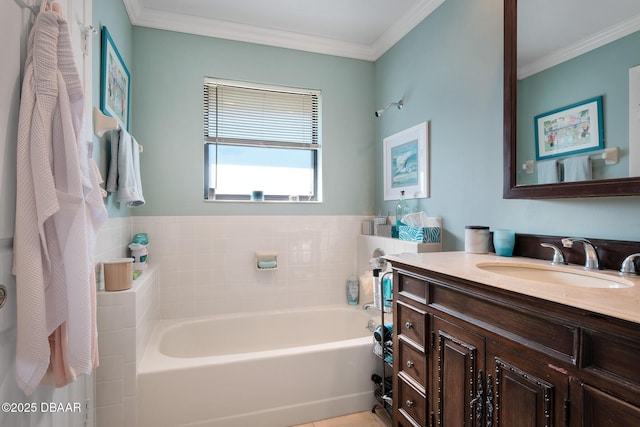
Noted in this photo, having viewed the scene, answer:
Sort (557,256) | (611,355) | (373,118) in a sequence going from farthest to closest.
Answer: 1. (373,118)
2. (557,256)
3. (611,355)

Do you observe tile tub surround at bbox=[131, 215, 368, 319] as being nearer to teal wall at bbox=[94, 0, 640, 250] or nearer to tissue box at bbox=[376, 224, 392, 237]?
teal wall at bbox=[94, 0, 640, 250]

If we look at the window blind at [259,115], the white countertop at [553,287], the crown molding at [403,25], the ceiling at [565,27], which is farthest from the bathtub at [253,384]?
the crown molding at [403,25]

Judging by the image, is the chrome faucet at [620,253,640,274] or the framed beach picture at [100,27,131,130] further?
the framed beach picture at [100,27,131,130]

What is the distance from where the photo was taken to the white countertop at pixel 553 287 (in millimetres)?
766

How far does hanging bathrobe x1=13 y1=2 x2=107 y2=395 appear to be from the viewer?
91cm

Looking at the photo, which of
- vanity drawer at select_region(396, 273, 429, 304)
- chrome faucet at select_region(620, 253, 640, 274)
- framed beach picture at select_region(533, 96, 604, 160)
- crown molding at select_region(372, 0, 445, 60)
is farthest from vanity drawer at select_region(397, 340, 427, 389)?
crown molding at select_region(372, 0, 445, 60)

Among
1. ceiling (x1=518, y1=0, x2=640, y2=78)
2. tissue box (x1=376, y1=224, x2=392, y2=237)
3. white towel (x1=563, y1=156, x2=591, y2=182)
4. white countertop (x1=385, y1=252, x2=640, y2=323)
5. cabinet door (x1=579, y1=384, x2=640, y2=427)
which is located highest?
ceiling (x1=518, y1=0, x2=640, y2=78)

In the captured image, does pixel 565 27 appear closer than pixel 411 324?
Yes

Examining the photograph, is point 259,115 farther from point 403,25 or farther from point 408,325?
point 408,325

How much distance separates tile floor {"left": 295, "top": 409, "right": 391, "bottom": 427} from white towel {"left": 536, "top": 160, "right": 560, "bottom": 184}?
159cm

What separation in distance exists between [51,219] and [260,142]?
6.56ft

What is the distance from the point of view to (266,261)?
107 inches

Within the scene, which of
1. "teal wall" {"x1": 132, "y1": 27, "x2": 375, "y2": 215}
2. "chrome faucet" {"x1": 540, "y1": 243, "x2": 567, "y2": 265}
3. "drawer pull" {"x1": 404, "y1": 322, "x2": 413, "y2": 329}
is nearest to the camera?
"chrome faucet" {"x1": 540, "y1": 243, "x2": 567, "y2": 265}

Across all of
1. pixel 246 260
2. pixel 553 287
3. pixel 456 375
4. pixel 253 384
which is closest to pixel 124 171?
pixel 246 260
